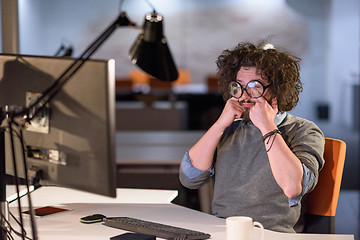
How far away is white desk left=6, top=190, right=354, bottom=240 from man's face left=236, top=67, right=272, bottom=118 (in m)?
0.40

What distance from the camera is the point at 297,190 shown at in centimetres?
176

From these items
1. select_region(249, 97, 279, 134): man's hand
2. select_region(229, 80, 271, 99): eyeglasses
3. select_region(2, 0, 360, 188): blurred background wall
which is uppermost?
select_region(2, 0, 360, 188): blurred background wall

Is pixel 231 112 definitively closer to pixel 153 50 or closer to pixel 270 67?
pixel 270 67

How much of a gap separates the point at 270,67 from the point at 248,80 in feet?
0.28

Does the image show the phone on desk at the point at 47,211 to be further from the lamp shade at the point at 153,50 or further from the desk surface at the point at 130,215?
the lamp shade at the point at 153,50

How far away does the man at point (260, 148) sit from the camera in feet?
5.88

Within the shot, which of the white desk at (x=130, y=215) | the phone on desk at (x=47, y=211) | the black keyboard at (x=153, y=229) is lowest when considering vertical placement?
the white desk at (x=130, y=215)

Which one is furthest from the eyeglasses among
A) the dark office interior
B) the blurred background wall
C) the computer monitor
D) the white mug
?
the blurred background wall

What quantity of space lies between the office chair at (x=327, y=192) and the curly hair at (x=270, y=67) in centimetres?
22

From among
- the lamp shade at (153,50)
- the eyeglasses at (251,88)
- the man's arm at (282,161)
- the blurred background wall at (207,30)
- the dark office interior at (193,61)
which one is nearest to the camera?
the man's arm at (282,161)

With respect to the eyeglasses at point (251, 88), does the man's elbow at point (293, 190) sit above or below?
below

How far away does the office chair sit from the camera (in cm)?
197

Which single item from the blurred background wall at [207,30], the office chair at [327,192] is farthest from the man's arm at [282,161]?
the blurred background wall at [207,30]

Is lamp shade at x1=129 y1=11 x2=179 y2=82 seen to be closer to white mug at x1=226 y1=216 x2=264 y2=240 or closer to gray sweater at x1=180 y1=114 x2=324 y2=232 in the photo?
gray sweater at x1=180 y1=114 x2=324 y2=232
